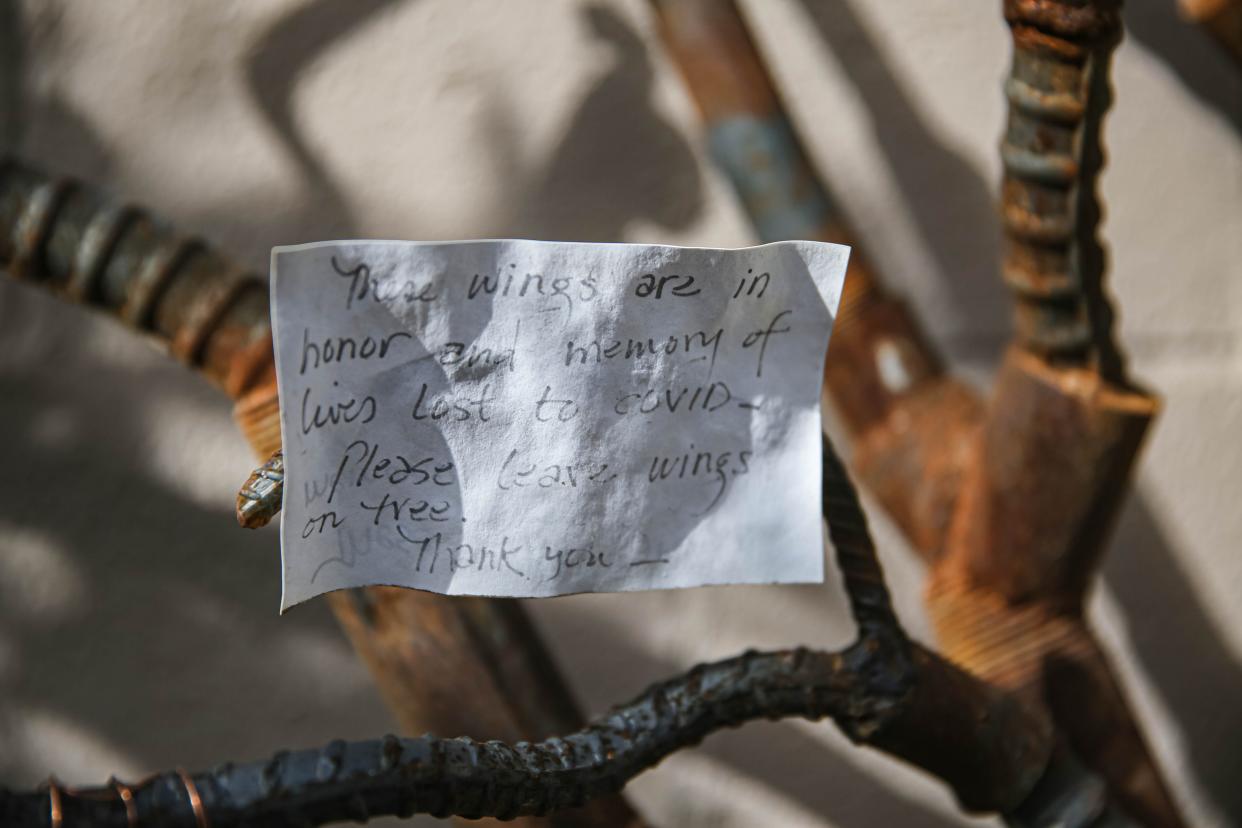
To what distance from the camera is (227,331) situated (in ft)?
2.04

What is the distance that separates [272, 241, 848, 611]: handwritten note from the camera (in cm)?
41

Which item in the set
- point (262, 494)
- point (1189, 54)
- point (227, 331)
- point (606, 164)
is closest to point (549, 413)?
point (262, 494)

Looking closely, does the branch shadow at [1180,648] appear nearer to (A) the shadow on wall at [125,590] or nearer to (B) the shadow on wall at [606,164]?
(B) the shadow on wall at [606,164]

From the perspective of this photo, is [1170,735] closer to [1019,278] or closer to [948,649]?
[948,649]

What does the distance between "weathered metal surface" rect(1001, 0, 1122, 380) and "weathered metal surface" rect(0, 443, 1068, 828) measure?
199mm

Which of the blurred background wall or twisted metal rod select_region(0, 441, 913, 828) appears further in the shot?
the blurred background wall

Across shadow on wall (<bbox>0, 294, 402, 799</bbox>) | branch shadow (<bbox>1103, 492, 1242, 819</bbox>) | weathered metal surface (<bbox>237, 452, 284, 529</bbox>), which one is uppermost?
weathered metal surface (<bbox>237, 452, 284, 529</bbox>)

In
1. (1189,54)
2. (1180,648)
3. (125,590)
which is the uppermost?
(1189,54)

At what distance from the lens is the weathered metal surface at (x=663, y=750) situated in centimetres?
37

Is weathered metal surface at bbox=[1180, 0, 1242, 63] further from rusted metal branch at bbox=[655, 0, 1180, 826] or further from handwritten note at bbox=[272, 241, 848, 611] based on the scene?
handwritten note at bbox=[272, 241, 848, 611]

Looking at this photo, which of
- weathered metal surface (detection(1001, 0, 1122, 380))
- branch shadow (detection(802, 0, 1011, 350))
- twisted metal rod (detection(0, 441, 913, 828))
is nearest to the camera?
twisted metal rod (detection(0, 441, 913, 828))

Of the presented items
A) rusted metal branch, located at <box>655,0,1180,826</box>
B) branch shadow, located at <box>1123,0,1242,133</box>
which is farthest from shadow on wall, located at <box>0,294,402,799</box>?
branch shadow, located at <box>1123,0,1242,133</box>

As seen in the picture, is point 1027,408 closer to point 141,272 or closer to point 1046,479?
point 1046,479

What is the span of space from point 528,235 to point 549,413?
1.60 feet
